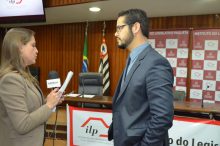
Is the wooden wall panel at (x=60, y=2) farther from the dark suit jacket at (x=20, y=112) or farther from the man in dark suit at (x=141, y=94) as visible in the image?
the dark suit jacket at (x=20, y=112)

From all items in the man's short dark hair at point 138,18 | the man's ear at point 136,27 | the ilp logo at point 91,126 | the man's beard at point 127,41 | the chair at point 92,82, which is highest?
the man's short dark hair at point 138,18

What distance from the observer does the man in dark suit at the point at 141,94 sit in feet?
Answer: 3.95

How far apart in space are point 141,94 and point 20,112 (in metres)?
0.65

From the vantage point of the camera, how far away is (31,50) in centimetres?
142

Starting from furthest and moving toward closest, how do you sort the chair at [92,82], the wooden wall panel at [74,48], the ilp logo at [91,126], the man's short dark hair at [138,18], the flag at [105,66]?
the wooden wall panel at [74,48]
the flag at [105,66]
the chair at [92,82]
the ilp logo at [91,126]
the man's short dark hair at [138,18]

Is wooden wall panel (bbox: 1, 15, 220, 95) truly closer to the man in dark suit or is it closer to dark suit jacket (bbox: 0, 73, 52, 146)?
the man in dark suit

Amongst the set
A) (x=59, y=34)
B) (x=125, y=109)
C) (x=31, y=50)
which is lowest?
(x=125, y=109)

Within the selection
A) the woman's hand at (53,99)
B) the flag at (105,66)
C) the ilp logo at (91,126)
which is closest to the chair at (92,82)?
the flag at (105,66)

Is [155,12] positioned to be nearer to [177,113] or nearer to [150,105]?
[177,113]

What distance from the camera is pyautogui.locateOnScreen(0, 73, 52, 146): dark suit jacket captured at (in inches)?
49.5

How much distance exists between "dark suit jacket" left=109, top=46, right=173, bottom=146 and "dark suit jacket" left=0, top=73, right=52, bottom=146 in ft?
1.47

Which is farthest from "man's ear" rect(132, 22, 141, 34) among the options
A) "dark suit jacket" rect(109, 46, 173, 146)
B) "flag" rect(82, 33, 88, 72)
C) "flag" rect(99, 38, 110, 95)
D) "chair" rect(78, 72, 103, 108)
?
"flag" rect(82, 33, 88, 72)

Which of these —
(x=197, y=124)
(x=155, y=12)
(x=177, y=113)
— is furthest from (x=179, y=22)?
(x=197, y=124)

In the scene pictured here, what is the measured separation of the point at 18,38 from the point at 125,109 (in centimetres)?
73
